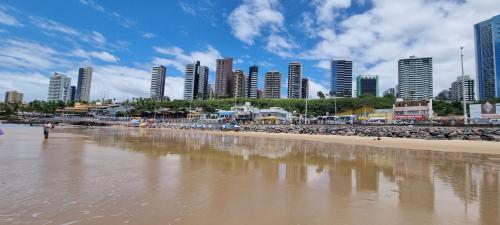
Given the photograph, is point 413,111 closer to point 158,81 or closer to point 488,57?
point 488,57

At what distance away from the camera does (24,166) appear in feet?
32.5

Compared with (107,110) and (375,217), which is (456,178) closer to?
(375,217)

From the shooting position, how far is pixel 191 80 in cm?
18400

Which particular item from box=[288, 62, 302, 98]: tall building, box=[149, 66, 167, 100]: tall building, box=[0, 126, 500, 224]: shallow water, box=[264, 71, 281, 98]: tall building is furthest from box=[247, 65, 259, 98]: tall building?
box=[0, 126, 500, 224]: shallow water

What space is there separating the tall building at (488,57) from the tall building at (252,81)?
367 ft

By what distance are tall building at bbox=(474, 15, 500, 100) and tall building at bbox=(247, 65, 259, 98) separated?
367ft

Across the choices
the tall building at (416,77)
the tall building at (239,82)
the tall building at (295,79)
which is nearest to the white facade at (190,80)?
the tall building at (239,82)

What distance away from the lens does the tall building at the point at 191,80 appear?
183m

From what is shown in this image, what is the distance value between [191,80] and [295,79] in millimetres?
71557

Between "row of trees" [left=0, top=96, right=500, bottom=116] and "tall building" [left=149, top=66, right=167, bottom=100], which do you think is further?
"tall building" [left=149, top=66, right=167, bottom=100]

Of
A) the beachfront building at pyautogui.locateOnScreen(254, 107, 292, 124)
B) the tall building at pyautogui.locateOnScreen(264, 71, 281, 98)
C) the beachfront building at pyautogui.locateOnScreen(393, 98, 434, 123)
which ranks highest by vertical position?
the tall building at pyautogui.locateOnScreen(264, 71, 281, 98)

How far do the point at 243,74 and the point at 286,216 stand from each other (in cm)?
17021

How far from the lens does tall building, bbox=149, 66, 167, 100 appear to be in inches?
7585

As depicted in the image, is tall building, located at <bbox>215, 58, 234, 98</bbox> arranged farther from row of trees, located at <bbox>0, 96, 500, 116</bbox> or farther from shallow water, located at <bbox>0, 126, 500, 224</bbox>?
shallow water, located at <bbox>0, 126, 500, 224</bbox>
